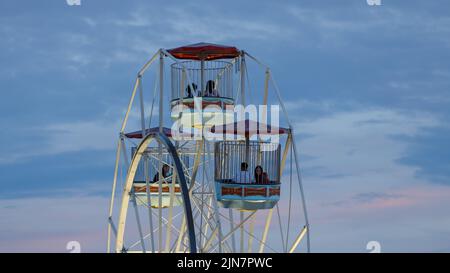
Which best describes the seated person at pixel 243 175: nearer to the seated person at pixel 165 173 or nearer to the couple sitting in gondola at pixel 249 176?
the couple sitting in gondola at pixel 249 176

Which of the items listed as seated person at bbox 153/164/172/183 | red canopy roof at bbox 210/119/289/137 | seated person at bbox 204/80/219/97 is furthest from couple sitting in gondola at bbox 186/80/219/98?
seated person at bbox 153/164/172/183

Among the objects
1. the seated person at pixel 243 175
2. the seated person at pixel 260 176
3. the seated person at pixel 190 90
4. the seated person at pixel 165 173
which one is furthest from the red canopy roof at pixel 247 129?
the seated person at pixel 165 173

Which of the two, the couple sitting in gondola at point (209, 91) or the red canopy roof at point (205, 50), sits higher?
the red canopy roof at point (205, 50)

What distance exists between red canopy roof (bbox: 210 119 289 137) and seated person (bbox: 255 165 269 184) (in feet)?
4.82

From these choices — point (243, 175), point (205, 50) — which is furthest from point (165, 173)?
point (243, 175)

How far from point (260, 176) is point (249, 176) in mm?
439

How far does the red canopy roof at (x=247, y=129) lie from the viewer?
139 ft

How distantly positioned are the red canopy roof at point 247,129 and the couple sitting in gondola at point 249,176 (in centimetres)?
131

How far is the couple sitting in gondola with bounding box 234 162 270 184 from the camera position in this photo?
42000mm

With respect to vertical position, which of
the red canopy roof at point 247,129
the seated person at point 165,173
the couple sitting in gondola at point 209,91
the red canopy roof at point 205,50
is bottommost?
the seated person at point 165,173

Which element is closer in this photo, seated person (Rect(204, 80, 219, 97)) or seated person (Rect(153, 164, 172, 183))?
seated person (Rect(204, 80, 219, 97))

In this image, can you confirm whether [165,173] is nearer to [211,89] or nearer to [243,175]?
[211,89]

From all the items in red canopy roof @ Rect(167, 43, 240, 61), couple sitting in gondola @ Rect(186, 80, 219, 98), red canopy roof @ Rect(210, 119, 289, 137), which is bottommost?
red canopy roof @ Rect(210, 119, 289, 137)

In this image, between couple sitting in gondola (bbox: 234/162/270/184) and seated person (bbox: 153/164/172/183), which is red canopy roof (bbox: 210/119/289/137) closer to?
couple sitting in gondola (bbox: 234/162/270/184)
